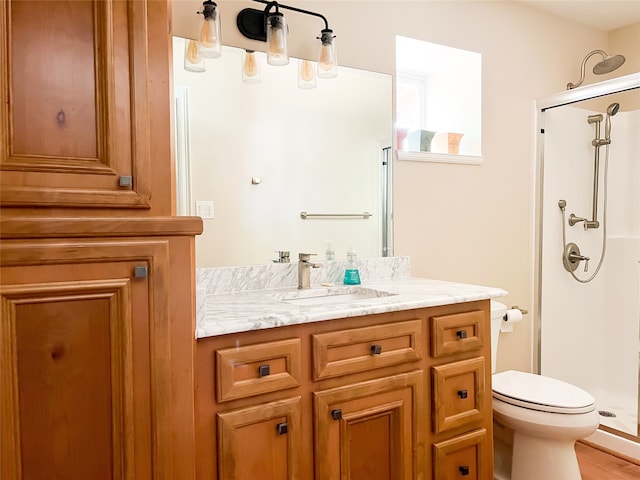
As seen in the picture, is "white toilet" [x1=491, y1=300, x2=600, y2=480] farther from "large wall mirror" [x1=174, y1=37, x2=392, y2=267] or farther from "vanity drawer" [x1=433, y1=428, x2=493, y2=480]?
"large wall mirror" [x1=174, y1=37, x2=392, y2=267]

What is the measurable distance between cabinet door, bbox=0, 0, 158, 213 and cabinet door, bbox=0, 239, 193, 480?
0.39ft

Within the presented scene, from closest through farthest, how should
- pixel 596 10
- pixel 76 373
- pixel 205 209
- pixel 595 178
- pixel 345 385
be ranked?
pixel 76 373 → pixel 345 385 → pixel 205 209 → pixel 596 10 → pixel 595 178

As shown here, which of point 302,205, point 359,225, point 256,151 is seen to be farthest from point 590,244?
point 256,151

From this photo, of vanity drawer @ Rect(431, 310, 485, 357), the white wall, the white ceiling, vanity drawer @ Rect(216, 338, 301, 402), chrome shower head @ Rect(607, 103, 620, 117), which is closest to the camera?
vanity drawer @ Rect(216, 338, 301, 402)

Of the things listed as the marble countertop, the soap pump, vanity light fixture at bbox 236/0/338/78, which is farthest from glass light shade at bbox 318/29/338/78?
the marble countertop

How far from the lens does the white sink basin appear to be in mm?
1779

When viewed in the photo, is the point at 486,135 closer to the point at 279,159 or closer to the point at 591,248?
the point at 591,248

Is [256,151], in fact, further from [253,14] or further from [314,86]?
[253,14]

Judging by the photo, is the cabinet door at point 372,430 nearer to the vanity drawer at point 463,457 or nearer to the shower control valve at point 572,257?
the vanity drawer at point 463,457

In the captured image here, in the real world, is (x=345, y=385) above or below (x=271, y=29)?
below

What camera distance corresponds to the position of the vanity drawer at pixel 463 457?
1.59m

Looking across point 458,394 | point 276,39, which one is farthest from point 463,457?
point 276,39

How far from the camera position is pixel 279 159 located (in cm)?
191

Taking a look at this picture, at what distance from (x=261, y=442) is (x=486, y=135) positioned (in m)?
1.98
